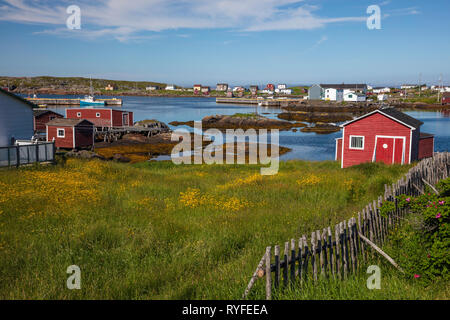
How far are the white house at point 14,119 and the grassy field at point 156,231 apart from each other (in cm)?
1196

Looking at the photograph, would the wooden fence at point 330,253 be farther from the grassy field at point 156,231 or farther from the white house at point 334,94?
the white house at point 334,94

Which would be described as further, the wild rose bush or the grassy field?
the grassy field

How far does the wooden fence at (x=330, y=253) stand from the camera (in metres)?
6.77

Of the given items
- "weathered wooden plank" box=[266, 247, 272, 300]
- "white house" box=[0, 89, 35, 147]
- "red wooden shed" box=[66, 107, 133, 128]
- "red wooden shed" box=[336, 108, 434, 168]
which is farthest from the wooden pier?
"weathered wooden plank" box=[266, 247, 272, 300]

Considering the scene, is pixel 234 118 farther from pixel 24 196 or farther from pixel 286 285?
pixel 286 285

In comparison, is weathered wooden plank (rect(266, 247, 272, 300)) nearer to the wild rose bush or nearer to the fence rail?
the wild rose bush

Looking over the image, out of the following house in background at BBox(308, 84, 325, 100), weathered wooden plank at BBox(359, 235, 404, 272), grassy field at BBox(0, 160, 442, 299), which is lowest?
grassy field at BBox(0, 160, 442, 299)

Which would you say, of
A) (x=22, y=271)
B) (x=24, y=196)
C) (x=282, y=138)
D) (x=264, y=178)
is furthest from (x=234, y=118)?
(x=22, y=271)

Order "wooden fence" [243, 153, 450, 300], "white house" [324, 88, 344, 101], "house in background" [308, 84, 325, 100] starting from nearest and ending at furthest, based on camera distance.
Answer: "wooden fence" [243, 153, 450, 300] → "white house" [324, 88, 344, 101] → "house in background" [308, 84, 325, 100]

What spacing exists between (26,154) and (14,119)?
1106 centimetres

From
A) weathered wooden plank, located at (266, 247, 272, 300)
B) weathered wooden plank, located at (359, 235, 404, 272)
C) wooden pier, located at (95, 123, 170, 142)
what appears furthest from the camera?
wooden pier, located at (95, 123, 170, 142)

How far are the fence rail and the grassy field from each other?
1.41 meters

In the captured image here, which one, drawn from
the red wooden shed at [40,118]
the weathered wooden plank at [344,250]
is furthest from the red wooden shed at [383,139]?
the red wooden shed at [40,118]

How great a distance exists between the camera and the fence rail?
21556 millimetres
